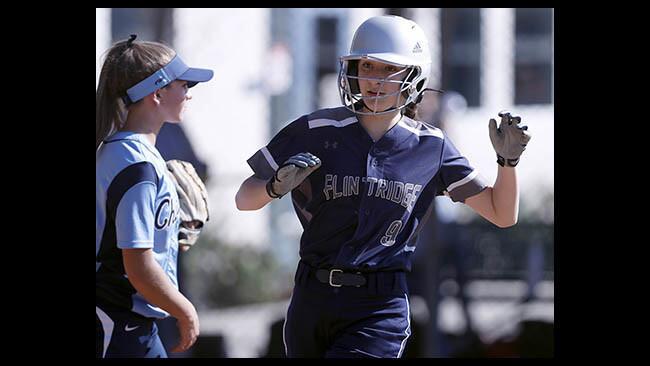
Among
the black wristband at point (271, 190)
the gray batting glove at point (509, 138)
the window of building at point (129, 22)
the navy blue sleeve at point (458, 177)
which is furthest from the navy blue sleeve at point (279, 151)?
the window of building at point (129, 22)

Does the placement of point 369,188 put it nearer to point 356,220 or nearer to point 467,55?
point 356,220

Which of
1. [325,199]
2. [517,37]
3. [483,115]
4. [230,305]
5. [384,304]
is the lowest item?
[230,305]

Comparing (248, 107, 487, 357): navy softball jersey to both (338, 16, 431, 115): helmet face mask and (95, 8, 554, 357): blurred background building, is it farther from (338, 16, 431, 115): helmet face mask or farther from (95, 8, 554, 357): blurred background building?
(95, 8, 554, 357): blurred background building

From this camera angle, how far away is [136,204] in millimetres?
3861

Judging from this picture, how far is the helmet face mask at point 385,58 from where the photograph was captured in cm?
390

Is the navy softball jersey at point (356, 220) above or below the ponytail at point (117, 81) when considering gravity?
below

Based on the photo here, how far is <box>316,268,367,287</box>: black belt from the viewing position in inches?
152

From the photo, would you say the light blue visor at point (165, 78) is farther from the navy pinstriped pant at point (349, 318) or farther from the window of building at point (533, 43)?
the window of building at point (533, 43)

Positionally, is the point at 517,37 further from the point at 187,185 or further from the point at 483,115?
the point at 187,185

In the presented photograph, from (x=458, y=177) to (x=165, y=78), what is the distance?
1.12 metres

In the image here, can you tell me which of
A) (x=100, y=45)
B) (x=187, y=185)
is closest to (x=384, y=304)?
(x=187, y=185)

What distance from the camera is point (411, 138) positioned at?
4.03 m

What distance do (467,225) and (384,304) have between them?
4825 mm

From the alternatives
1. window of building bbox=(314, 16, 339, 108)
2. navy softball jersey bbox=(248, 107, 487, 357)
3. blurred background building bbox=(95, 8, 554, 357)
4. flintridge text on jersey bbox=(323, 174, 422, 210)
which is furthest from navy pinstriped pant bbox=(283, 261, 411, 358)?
window of building bbox=(314, 16, 339, 108)
